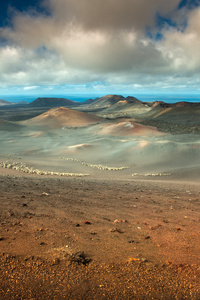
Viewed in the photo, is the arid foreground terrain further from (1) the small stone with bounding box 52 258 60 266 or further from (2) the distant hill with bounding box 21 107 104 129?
(2) the distant hill with bounding box 21 107 104 129

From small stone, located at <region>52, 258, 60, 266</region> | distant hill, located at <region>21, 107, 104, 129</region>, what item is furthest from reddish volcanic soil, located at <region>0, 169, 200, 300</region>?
distant hill, located at <region>21, 107, 104, 129</region>

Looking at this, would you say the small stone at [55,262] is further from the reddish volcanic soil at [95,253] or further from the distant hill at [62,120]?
the distant hill at [62,120]

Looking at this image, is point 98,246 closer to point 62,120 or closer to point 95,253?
point 95,253

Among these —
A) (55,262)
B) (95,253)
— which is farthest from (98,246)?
(55,262)

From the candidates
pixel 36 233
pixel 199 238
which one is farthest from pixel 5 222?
pixel 199 238

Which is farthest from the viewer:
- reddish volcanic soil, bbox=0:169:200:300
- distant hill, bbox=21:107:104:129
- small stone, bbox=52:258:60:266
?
distant hill, bbox=21:107:104:129

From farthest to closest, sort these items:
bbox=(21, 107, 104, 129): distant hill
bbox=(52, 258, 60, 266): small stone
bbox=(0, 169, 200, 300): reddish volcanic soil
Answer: bbox=(21, 107, 104, 129): distant hill < bbox=(52, 258, 60, 266): small stone < bbox=(0, 169, 200, 300): reddish volcanic soil

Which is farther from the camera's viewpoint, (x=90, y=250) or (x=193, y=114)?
(x=193, y=114)

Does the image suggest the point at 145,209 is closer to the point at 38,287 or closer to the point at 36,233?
the point at 36,233
